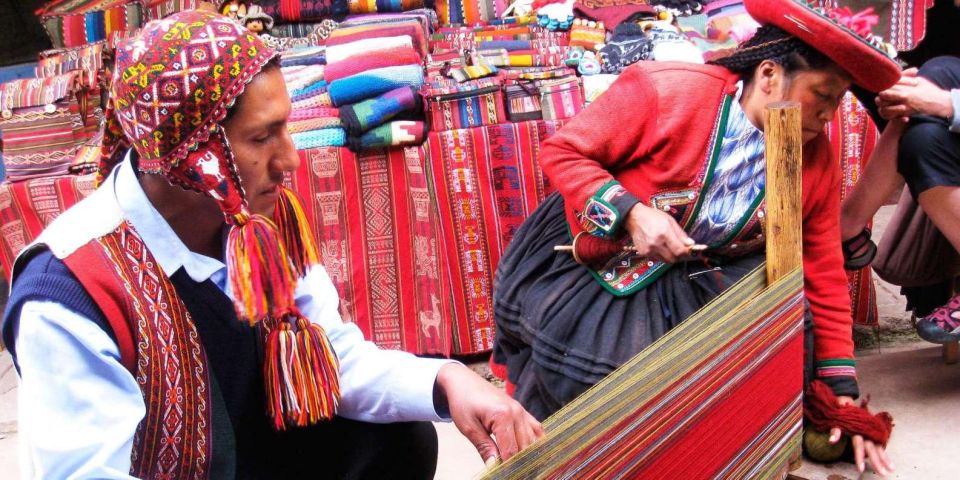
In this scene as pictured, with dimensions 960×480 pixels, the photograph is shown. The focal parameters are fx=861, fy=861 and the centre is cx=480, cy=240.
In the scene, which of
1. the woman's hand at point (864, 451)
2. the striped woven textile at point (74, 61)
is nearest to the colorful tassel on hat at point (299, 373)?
the woman's hand at point (864, 451)

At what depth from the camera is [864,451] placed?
6.95 ft

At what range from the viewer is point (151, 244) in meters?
1.32

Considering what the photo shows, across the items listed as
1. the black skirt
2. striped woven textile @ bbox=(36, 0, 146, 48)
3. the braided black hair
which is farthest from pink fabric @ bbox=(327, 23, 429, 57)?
the braided black hair

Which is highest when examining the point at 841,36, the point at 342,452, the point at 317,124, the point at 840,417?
the point at 841,36

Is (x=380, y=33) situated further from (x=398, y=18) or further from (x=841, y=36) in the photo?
(x=841, y=36)

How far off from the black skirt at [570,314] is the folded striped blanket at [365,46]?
1395 millimetres

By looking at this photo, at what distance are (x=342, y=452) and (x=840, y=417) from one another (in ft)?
3.98

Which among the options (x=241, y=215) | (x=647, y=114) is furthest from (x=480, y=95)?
(x=241, y=215)

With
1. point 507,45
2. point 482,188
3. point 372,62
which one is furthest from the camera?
point 507,45

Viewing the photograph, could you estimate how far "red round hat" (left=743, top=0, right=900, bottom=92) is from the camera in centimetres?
181

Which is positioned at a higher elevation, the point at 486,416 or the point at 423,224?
the point at 486,416

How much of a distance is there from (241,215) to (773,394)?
1166 mm

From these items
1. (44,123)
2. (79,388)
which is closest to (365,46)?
(44,123)

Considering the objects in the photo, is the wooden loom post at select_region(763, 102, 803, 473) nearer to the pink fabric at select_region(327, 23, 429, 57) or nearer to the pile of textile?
the pile of textile
